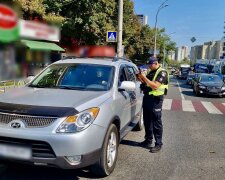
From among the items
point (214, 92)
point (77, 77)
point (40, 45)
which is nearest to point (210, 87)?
point (214, 92)

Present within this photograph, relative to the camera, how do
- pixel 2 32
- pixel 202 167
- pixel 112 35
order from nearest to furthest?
pixel 202 167
pixel 112 35
pixel 2 32

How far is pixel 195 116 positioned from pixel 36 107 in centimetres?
761

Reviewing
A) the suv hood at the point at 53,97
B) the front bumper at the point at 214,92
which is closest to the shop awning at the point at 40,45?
the front bumper at the point at 214,92

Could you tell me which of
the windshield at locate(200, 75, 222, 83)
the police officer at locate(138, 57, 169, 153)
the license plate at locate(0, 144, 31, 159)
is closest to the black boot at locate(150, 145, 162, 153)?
the police officer at locate(138, 57, 169, 153)

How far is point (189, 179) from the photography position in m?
4.75

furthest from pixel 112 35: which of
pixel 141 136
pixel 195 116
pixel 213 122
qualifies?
pixel 141 136

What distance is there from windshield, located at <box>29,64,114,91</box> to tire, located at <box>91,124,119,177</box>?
2.51ft

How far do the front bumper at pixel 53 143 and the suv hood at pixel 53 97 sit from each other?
419mm

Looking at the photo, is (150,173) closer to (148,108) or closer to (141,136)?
(148,108)

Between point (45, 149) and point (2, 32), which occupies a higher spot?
point (2, 32)

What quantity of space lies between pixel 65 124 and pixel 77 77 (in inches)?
66.3

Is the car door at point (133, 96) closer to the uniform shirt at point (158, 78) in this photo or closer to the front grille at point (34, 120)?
the uniform shirt at point (158, 78)

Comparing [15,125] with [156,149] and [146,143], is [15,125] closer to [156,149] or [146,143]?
[156,149]

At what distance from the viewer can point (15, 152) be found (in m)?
3.94
